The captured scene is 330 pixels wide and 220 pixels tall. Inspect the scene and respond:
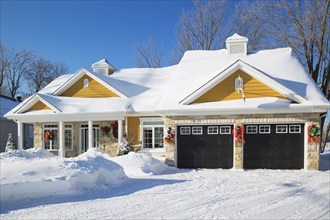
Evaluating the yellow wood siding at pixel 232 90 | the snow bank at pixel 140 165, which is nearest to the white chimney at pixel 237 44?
the yellow wood siding at pixel 232 90

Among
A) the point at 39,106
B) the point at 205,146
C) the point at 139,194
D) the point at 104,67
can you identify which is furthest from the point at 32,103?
the point at 139,194

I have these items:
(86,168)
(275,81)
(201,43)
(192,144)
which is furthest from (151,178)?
(201,43)

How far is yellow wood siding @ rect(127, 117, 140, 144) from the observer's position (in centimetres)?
1488

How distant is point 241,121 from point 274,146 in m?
1.86

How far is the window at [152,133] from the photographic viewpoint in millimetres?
14695

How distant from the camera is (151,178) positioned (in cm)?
965

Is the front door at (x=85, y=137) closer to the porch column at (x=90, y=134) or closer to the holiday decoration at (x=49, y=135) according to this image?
the porch column at (x=90, y=134)

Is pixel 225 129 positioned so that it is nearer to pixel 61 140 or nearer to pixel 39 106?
pixel 61 140

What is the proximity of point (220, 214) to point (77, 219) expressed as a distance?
9.46 feet

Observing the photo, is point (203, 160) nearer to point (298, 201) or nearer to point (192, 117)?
point (192, 117)

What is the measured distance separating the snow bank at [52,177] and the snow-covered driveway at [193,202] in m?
0.36

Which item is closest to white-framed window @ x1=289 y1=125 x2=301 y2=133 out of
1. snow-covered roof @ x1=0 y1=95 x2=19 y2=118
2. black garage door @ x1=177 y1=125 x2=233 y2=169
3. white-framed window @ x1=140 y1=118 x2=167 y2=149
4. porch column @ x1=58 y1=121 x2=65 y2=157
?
black garage door @ x1=177 y1=125 x2=233 y2=169

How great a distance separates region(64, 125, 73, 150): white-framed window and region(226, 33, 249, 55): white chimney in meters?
11.5

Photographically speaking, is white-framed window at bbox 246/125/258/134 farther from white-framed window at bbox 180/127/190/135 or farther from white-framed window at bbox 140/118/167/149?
white-framed window at bbox 140/118/167/149
